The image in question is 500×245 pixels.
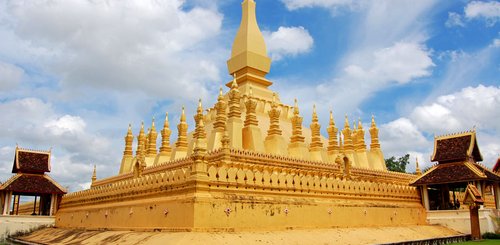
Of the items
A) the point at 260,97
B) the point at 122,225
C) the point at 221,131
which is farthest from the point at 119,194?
the point at 260,97

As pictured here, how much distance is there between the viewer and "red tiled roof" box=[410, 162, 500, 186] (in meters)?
18.5

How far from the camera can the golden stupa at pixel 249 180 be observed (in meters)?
12.6

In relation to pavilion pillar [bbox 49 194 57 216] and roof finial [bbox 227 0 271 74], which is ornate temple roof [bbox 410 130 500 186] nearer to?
roof finial [bbox 227 0 271 74]

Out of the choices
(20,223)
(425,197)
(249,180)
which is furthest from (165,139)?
(425,197)

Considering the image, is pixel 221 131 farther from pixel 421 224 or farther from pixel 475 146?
pixel 475 146

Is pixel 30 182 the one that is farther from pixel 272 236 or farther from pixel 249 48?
pixel 272 236

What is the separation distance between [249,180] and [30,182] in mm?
16934

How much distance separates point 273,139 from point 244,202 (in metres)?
7.52

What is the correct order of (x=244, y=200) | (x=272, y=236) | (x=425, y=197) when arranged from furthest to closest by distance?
(x=425, y=197), (x=244, y=200), (x=272, y=236)

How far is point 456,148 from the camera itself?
19844 mm

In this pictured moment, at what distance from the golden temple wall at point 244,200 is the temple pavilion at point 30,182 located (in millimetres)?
5541

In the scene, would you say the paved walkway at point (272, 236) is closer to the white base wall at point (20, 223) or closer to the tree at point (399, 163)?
the white base wall at point (20, 223)

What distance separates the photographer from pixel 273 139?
20.1m

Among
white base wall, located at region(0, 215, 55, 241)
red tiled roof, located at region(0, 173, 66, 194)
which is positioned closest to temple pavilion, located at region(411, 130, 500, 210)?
red tiled roof, located at region(0, 173, 66, 194)
